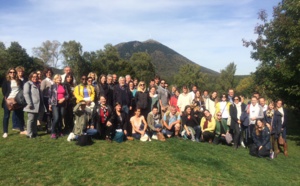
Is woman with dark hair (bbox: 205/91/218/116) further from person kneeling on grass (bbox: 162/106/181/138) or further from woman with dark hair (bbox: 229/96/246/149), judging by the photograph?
person kneeling on grass (bbox: 162/106/181/138)

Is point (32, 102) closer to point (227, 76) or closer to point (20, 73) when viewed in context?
point (20, 73)

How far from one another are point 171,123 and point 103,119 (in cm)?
321

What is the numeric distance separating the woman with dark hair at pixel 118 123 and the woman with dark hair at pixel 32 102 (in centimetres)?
250

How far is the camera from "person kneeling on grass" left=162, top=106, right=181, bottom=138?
1090cm

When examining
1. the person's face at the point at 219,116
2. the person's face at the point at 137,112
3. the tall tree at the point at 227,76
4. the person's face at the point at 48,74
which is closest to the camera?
the person's face at the point at 48,74

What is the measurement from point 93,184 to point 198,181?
107 inches

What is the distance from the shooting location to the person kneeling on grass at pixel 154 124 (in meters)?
10.2

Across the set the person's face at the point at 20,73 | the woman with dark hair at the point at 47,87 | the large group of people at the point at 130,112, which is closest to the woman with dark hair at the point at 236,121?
the large group of people at the point at 130,112

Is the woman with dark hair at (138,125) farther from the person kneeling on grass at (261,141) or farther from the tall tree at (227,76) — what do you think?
the tall tree at (227,76)

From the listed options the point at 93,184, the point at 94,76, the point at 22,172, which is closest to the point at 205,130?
the point at 94,76

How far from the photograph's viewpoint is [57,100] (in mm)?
8539

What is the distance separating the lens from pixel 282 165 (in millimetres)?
9977

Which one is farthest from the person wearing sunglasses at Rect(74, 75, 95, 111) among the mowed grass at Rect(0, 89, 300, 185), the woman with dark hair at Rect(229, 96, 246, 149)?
the woman with dark hair at Rect(229, 96, 246, 149)

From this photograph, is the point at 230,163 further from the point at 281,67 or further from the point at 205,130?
the point at 281,67
